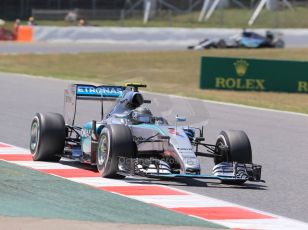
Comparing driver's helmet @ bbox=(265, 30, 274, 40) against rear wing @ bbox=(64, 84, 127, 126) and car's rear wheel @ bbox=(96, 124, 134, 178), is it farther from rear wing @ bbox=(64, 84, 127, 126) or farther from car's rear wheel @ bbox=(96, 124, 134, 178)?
car's rear wheel @ bbox=(96, 124, 134, 178)

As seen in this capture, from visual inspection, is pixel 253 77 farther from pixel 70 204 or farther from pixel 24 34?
pixel 24 34

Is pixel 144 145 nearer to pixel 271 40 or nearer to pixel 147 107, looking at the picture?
pixel 147 107

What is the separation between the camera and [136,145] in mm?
11617

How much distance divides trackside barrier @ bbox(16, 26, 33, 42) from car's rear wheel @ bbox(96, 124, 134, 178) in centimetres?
4956

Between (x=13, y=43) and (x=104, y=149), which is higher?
(x=13, y=43)

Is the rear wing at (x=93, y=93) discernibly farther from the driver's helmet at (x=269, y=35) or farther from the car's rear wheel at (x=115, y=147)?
the driver's helmet at (x=269, y=35)

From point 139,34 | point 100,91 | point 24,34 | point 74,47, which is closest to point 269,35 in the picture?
point 139,34

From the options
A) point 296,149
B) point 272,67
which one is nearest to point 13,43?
point 272,67

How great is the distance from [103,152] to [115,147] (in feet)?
1.42

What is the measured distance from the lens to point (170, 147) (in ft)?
37.4

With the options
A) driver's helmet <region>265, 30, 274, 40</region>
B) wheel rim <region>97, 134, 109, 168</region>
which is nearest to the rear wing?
wheel rim <region>97, 134, 109, 168</region>

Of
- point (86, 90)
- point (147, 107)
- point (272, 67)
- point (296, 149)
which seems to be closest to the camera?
point (147, 107)

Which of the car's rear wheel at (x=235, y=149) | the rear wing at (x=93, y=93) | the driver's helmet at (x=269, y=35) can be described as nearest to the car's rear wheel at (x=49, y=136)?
the rear wing at (x=93, y=93)

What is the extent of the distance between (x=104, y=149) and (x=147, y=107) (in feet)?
3.75
